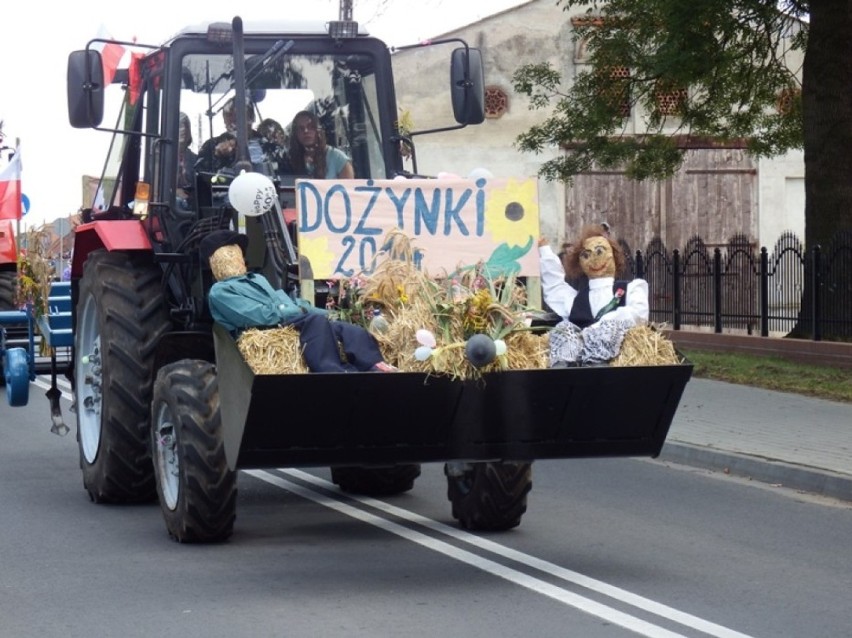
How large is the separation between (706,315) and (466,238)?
50.7 feet

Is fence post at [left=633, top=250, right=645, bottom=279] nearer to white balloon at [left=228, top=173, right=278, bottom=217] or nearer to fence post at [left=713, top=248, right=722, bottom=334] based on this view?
fence post at [left=713, top=248, right=722, bottom=334]

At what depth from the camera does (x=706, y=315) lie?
2439 cm

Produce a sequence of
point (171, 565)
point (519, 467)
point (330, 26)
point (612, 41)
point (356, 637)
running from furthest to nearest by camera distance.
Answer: point (612, 41)
point (330, 26)
point (519, 467)
point (171, 565)
point (356, 637)

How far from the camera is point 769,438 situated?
1412cm

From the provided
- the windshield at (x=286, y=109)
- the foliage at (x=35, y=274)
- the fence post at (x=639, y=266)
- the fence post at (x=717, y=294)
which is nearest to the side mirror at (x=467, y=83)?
the windshield at (x=286, y=109)

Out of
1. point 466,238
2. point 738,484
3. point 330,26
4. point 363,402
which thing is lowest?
point 738,484

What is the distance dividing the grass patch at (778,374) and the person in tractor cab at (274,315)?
9.52 meters

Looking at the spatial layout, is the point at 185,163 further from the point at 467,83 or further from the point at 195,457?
the point at 195,457

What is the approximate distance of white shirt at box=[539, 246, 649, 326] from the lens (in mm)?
8656

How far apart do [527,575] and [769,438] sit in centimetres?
627

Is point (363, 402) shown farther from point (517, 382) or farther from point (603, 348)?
point (603, 348)

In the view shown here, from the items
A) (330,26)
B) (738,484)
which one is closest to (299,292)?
→ (330,26)

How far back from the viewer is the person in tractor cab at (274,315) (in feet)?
26.5

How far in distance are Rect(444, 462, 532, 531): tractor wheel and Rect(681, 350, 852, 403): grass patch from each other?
815 centimetres
